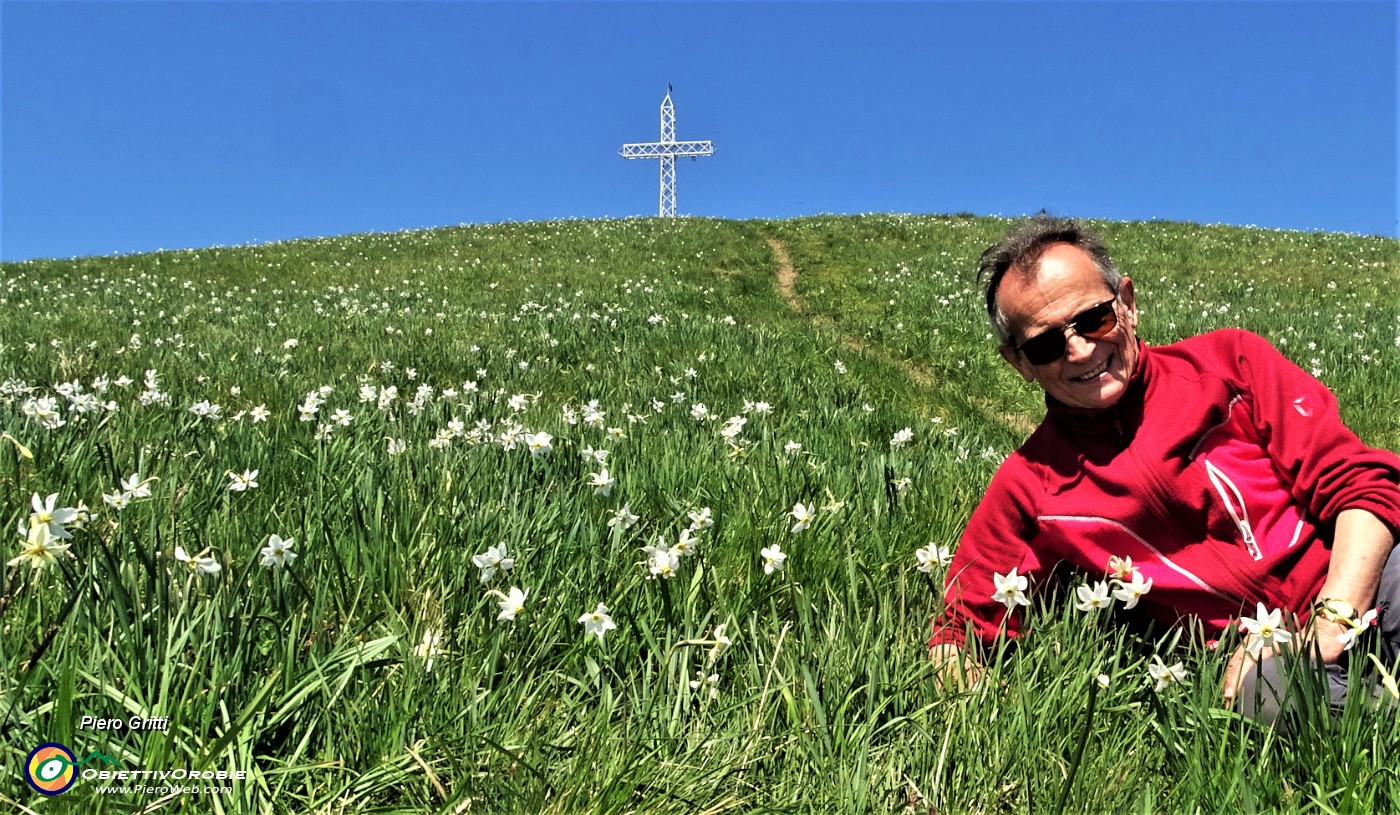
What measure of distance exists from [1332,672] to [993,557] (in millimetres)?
977

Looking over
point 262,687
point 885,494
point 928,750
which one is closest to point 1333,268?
point 885,494

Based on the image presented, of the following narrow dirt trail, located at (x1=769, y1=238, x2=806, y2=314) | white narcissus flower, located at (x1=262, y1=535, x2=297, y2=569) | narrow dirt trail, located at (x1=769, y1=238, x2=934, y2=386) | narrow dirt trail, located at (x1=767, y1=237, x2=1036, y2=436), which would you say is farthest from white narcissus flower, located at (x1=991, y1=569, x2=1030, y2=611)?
narrow dirt trail, located at (x1=769, y1=238, x2=806, y2=314)

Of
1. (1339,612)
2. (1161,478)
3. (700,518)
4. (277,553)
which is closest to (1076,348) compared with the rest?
(1161,478)

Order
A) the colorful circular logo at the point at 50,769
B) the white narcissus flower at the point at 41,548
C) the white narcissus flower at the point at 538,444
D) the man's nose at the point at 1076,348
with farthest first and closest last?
the white narcissus flower at the point at 538,444, the man's nose at the point at 1076,348, the white narcissus flower at the point at 41,548, the colorful circular logo at the point at 50,769

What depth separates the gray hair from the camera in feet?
8.75

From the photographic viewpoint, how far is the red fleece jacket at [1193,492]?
2.41 meters

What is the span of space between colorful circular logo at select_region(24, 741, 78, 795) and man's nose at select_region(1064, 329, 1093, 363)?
287cm

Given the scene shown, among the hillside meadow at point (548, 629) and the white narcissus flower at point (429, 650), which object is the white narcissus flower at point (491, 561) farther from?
the white narcissus flower at point (429, 650)

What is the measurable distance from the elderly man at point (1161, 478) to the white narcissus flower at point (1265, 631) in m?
0.38

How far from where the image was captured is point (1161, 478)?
8.23 ft

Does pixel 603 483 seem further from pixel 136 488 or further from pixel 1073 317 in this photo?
pixel 1073 317

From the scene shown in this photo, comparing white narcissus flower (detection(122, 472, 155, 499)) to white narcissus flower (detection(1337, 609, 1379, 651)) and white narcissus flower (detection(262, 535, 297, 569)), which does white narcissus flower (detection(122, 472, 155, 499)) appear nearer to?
white narcissus flower (detection(262, 535, 297, 569))

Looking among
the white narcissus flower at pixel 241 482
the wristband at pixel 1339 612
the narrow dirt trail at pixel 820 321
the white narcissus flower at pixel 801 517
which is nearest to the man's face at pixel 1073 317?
the wristband at pixel 1339 612

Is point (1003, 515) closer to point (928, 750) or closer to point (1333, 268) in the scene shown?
point (928, 750)
